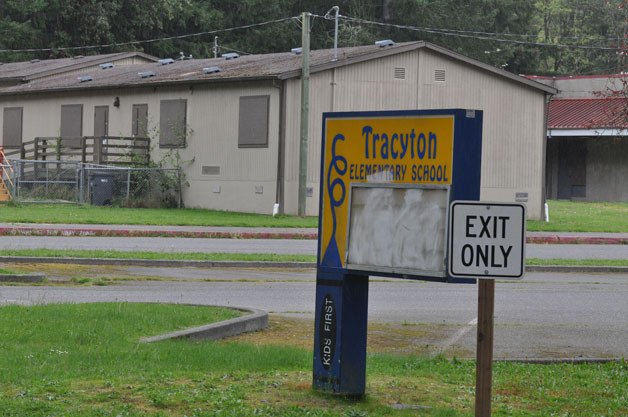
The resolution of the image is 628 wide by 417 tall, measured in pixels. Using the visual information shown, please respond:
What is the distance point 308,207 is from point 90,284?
21068 millimetres

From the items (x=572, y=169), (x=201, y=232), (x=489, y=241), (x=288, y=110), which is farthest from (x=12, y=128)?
(x=489, y=241)

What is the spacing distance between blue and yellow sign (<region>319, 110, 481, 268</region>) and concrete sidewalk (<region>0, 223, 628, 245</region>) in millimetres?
20356

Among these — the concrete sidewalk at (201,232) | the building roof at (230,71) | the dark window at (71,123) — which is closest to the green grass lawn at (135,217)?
the concrete sidewalk at (201,232)

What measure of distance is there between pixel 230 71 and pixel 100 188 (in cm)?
605

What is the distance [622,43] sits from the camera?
11391mm

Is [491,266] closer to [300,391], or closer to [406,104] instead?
[300,391]

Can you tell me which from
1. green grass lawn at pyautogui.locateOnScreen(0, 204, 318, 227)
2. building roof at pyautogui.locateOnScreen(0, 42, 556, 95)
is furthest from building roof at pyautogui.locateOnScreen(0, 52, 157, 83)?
green grass lawn at pyautogui.locateOnScreen(0, 204, 318, 227)

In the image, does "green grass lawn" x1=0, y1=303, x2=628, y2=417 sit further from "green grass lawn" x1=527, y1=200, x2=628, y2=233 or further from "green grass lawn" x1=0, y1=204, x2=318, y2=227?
"green grass lawn" x1=527, y1=200, x2=628, y2=233

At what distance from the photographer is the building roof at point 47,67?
176 feet

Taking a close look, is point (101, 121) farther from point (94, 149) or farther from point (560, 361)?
point (560, 361)

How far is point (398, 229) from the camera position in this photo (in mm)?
8594

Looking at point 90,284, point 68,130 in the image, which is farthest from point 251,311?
point 68,130

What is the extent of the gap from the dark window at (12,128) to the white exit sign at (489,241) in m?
44.3

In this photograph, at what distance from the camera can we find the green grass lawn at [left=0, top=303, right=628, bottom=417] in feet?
27.6
